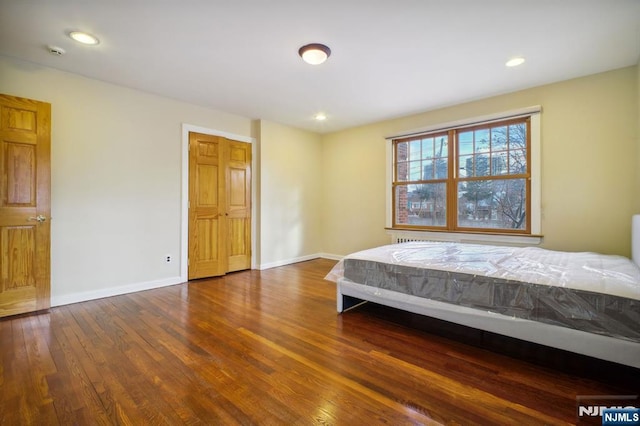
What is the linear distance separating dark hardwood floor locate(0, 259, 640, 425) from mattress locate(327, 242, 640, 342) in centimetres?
38

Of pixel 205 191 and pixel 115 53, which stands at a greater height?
pixel 115 53

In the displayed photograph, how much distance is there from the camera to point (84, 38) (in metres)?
2.60

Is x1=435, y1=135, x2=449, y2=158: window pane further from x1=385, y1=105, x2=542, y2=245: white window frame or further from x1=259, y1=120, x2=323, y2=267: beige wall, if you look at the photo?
x1=259, y1=120, x2=323, y2=267: beige wall

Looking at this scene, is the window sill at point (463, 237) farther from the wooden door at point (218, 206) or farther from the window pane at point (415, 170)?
the wooden door at point (218, 206)

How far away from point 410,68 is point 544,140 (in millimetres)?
2047

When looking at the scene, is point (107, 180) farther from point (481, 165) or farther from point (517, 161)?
point (517, 161)

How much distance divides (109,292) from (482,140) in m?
5.48

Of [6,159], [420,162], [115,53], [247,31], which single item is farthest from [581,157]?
[6,159]

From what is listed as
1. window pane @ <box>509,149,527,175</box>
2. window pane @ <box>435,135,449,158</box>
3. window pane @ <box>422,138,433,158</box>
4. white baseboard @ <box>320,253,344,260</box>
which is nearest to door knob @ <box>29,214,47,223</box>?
white baseboard @ <box>320,253,344,260</box>

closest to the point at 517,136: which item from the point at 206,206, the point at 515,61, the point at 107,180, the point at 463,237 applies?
the point at 515,61

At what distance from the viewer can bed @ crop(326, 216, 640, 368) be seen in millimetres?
1758

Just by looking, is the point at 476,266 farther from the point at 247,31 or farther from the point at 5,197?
the point at 5,197

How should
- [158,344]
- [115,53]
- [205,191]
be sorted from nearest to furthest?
[158,344] < [115,53] < [205,191]

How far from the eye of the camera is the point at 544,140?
12.0 ft
